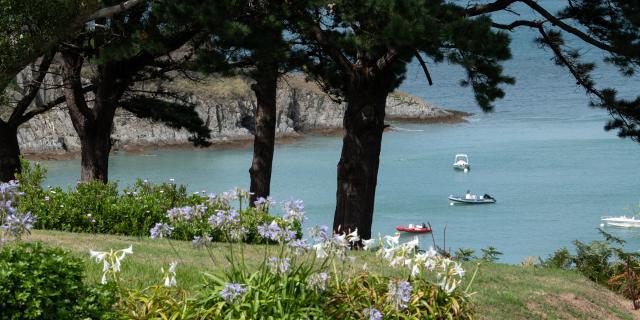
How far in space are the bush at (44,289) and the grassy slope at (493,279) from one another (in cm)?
165

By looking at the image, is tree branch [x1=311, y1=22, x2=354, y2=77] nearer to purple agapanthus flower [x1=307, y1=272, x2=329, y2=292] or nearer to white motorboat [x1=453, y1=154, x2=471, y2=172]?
purple agapanthus flower [x1=307, y1=272, x2=329, y2=292]

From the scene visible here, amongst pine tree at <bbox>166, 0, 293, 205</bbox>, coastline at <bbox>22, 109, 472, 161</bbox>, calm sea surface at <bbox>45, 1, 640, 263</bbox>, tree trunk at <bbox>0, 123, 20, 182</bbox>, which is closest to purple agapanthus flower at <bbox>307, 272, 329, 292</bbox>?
pine tree at <bbox>166, 0, 293, 205</bbox>

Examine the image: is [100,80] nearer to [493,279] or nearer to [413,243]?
[493,279]

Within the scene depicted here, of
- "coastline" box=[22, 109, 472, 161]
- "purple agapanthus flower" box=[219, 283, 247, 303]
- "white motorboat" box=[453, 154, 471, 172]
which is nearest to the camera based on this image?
"purple agapanthus flower" box=[219, 283, 247, 303]

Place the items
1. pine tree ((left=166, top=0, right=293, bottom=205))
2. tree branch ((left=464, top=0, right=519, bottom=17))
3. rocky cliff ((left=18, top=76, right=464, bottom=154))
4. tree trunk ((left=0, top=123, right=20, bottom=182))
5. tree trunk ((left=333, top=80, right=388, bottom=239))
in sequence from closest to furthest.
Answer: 1. pine tree ((left=166, top=0, right=293, bottom=205))
2. tree branch ((left=464, top=0, right=519, bottom=17))
3. tree trunk ((left=333, top=80, right=388, bottom=239))
4. tree trunk ((left=0, top=123, right=20, bottom=182))
5. rocky cliff ((left=18, top=76, right=464, bottom=154))

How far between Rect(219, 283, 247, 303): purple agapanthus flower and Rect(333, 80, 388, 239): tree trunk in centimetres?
698

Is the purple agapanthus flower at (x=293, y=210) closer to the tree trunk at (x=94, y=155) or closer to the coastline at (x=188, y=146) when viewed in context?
the tree trunk at (x=94, y=155)

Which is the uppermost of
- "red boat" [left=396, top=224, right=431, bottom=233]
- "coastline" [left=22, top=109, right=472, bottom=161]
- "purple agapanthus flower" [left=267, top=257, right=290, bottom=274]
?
"purple agapanthus flower" [left=267, top=257, right=290, bottom=274]

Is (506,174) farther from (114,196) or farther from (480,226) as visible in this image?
(114,196)

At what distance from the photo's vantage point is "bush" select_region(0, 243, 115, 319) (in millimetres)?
5145

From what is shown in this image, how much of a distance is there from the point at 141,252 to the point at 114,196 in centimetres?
313

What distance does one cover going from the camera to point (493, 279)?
997 centimetres

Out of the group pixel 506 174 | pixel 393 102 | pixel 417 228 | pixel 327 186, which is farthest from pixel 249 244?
pixel 393 102

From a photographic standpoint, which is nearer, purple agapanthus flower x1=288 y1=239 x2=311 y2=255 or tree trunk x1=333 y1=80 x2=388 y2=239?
purple agapanthus flower x1=288 y1=239 x2=311 y2=255
